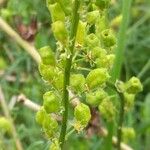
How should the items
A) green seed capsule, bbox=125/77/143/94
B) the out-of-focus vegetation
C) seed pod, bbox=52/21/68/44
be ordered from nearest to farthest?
seed pod, bbox=52/21/68/44
green seed capsule, bbox=125/77/143/94
the out-of-focus vegetation

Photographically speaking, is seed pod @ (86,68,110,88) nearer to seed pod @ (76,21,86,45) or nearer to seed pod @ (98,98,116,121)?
seed pod @ (76,21,86,45)

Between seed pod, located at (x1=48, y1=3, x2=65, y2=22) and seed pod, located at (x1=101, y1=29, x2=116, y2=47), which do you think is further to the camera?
seed pod, located at (x1=101, y1=29, x2=116, y2=47)

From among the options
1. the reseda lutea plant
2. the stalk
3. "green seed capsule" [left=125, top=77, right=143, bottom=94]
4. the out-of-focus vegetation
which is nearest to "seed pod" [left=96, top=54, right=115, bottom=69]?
the reseda lutea plant

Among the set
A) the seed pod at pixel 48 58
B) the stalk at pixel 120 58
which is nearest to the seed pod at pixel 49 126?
the seed pod at pixel 48 58

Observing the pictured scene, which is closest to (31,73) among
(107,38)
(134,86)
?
(134,86)

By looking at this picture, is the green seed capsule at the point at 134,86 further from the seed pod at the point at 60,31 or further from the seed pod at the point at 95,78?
the seed pod at the point at 60,31

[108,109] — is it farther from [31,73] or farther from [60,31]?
[31,73]
